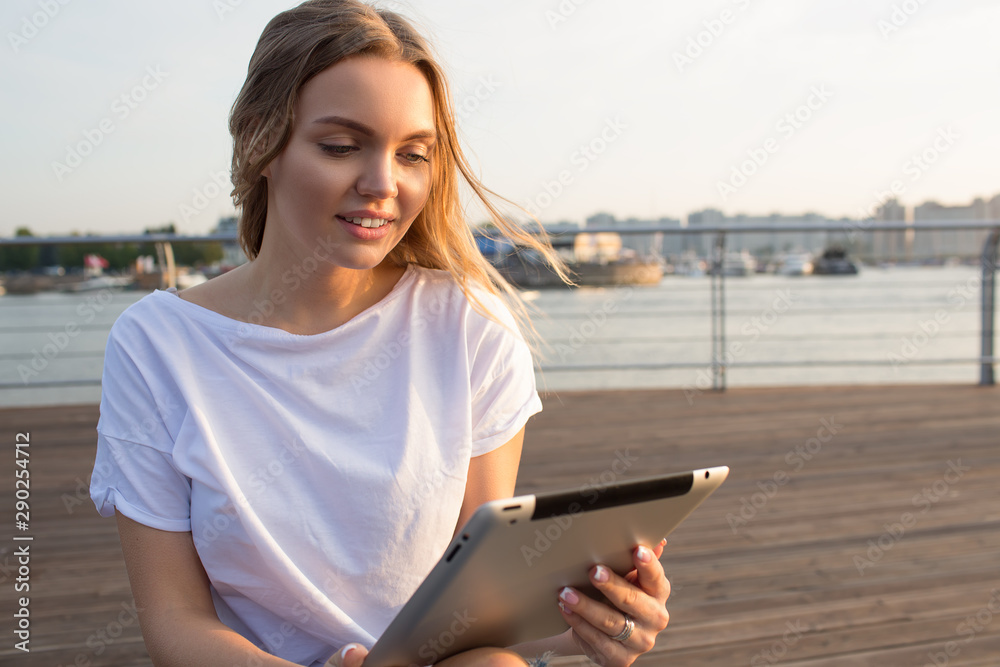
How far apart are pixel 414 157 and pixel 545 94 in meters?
1.02

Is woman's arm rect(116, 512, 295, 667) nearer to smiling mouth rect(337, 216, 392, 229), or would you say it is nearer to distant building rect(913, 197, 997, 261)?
smiling mouth rect(337, 216, 392, 229)

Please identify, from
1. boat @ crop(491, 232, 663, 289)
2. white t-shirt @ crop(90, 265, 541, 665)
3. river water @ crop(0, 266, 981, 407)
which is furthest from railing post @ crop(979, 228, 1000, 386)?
white t-shirt @ crop(90, 265, 541, 665)

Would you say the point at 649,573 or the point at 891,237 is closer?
the point at 649,573

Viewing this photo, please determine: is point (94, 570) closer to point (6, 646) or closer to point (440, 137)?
point (6, 646)

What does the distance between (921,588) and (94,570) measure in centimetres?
234

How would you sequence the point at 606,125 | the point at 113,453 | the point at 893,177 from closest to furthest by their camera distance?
1. the point at 113,453
2. the point at 606,125
3. the point at 893,177

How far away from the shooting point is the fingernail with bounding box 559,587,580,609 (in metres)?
0.78

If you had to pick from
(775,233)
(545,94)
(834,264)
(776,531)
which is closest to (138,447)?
(545,94)

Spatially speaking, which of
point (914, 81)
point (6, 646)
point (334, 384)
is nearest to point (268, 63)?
point (334, 384)

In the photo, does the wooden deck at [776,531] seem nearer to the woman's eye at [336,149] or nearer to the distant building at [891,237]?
the distant building at [891,237]

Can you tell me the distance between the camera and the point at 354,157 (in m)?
0.88

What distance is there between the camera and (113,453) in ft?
2.75

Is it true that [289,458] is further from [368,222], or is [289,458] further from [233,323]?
[368,222]

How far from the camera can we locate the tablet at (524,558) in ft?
2.02
